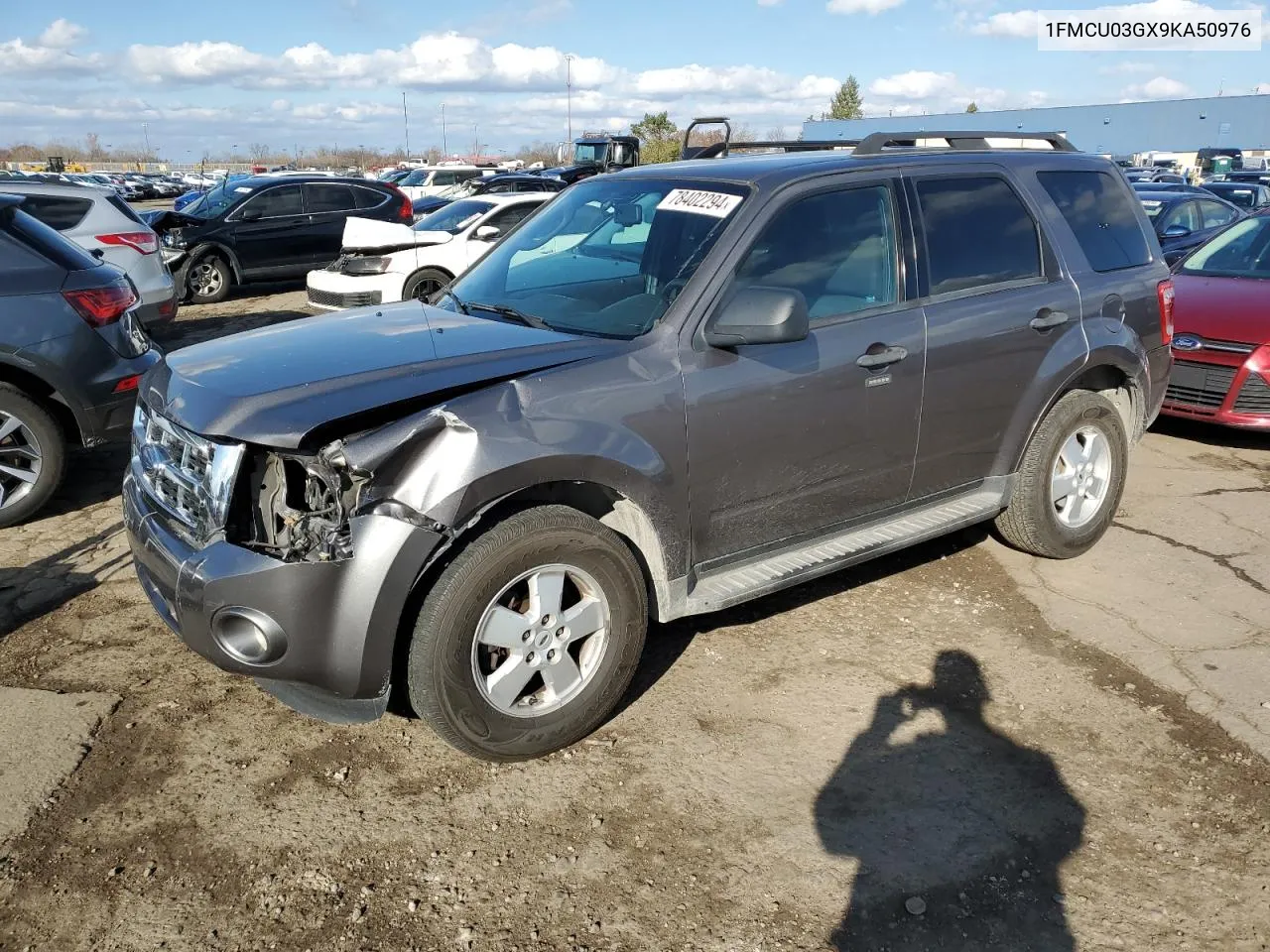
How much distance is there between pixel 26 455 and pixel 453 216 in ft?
27.5

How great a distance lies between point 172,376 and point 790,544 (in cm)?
230

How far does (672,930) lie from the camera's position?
2.55 m

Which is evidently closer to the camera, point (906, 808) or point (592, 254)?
point (906, 808)

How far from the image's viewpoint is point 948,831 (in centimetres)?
294

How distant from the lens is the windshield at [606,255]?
3.60m

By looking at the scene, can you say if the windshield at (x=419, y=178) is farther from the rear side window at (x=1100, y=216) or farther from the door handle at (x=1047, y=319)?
the door handle at (x=1047, y=319)

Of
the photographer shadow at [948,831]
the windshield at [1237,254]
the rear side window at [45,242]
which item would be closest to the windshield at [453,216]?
the rear side window at [45,242]

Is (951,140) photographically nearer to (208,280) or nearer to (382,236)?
(382,236)

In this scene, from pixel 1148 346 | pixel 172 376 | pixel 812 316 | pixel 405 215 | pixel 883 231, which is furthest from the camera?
pixel 405 215

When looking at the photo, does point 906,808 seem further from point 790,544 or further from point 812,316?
point 812,316

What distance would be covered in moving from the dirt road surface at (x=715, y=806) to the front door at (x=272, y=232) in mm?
10944

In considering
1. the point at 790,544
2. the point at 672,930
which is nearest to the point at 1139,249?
the point at 790,544

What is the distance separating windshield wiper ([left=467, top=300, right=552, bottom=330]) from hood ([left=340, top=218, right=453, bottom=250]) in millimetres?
7630

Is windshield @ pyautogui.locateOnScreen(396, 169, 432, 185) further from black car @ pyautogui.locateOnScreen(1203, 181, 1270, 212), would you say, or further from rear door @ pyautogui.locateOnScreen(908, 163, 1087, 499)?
rear door @ pyautogui.locateOnScreen(908, 163, 1087, 499)
